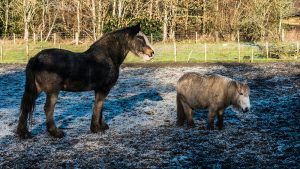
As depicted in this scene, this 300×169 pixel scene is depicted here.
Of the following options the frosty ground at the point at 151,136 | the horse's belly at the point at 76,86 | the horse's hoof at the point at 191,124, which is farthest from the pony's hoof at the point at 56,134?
the horse's hoof at the point at 191,124

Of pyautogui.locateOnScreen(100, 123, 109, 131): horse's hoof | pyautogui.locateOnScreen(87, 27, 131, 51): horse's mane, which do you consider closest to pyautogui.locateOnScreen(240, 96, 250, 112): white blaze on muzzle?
pyautogui.locateOnScreen(87, 27, 131, 51): horse's mane

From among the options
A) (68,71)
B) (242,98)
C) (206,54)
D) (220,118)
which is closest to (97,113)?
(68,71)

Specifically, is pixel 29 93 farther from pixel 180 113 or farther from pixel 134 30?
pixel 180 113

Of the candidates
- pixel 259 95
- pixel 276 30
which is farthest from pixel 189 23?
pixel 259 95

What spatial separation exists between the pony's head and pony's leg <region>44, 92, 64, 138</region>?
423 cm

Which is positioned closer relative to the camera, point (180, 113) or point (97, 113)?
point (97, 113)

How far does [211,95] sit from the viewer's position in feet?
32.6

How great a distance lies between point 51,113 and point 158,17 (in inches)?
1625

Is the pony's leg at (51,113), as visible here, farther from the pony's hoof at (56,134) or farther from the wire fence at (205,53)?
the wire fence at (205,53)

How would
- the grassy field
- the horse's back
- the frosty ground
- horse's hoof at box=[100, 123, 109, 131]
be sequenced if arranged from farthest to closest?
the grassy field → horse's hoof at box=[100, 123, 109, 131] → the horse's back → the frosty ground

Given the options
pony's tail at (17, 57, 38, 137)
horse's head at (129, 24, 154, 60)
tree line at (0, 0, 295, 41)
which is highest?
tree line at (0, 0, 295, 41)

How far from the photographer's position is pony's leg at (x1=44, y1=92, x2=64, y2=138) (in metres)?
9.00

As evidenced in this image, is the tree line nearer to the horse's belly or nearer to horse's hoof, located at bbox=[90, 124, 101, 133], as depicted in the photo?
horse's hoof, located at bbox=[90, 124, 101, 133]

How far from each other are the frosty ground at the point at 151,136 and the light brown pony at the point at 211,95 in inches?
18.1
